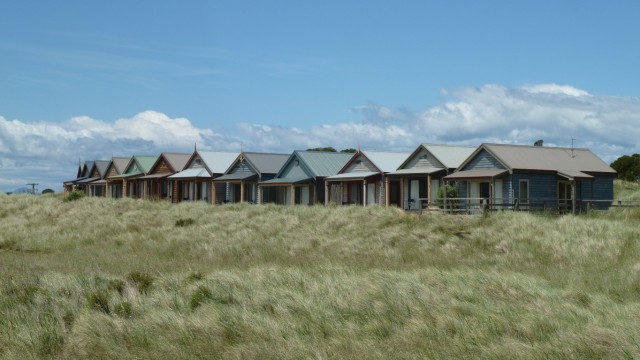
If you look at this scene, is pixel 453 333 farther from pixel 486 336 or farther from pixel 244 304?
pixel 244 304

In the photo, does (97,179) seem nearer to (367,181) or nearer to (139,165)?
(139,165)

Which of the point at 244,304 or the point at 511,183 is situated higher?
A: the point at 511,183

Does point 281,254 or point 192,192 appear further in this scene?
point 192,192

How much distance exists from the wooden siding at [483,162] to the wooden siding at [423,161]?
250 centimetres

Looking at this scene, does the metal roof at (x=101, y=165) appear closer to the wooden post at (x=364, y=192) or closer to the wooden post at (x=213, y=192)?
the wooden post at (x=213, y=192)

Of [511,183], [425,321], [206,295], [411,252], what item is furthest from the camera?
[511,183]

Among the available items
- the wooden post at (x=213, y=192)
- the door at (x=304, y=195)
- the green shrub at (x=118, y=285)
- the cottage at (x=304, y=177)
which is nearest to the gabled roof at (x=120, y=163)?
the wooden post at (x=213, y=192)

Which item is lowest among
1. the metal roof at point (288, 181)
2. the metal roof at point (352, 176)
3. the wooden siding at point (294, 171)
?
the metal roof at point (288, 181)

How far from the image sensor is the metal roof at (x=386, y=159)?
43719 millimetres

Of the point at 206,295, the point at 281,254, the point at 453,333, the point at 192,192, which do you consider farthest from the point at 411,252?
the point at 192,192

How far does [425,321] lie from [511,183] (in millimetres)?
26201

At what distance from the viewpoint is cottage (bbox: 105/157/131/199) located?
224ft

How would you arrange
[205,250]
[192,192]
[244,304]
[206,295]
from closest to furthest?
[244,304], [206,295], [205,250], [192,192]

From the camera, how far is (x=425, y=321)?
10.7 metres
